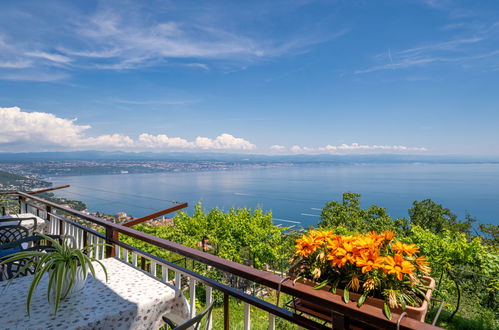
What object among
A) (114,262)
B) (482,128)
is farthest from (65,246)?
(482,128)

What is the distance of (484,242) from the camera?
22109 millimetres

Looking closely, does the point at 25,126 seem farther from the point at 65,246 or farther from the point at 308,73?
the point at 308,73

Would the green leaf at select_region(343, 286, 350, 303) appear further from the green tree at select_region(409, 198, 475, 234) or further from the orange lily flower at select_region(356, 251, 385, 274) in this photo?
the green tree at select_region(409, 198, 475, 234)

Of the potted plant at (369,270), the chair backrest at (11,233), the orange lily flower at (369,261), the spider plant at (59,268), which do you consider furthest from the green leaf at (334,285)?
the chair backrest at (11,233)

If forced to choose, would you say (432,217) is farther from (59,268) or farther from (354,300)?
(59,268)

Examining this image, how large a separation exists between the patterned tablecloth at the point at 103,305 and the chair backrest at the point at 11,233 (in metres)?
1.77

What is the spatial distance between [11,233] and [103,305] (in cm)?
250

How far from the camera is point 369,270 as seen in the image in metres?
0.83

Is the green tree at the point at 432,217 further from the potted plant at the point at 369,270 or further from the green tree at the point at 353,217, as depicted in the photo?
the potted plant at the point at 369,270

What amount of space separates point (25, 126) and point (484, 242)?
3620cm

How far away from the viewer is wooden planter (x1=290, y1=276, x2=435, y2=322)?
0.77m

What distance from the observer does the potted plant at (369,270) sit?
0.79 meters

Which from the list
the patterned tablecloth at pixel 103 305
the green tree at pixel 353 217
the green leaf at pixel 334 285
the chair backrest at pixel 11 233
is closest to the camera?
the green leaf at pixel 334 285

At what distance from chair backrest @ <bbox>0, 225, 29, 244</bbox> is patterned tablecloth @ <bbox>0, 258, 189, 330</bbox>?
1.77 meters
